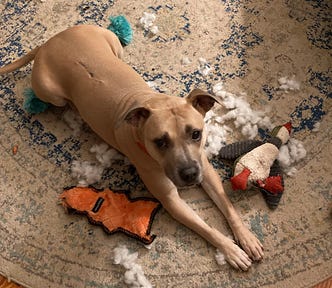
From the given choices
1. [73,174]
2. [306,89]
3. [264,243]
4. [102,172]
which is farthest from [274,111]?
[73,174]

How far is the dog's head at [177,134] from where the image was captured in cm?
188

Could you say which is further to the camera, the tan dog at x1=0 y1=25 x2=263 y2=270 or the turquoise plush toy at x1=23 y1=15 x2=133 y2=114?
the turquoise plush toy at x1=23 y1=15 x2=133 y2=114

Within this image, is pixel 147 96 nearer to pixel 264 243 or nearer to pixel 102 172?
pixel 102 172

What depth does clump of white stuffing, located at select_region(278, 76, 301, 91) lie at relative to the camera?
2584 mm

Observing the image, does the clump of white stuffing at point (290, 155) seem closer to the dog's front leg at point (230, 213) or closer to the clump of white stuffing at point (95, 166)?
the dog's front leg at point (230, 213)

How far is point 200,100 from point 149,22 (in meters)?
1.17

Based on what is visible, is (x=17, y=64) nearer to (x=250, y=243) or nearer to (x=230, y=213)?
(x=230, y=213)

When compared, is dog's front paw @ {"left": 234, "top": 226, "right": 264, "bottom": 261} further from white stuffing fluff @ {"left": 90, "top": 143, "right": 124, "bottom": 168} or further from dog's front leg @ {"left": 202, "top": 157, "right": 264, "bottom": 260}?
white stuffing fluff @ {"left": 90, "top": 143, "right": 124, "bottom": 168}

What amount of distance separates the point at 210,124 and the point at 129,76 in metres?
0.58

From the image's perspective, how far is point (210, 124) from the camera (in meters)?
2.54

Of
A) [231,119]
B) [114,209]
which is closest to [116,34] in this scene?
[231,119]

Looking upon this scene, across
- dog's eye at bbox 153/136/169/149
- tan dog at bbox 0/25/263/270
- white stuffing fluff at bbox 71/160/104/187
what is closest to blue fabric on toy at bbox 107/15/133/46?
tan dog at bbox 0/25/263/270

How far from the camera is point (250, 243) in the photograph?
7.00ft

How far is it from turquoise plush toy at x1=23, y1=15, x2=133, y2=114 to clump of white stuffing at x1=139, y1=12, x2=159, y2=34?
103 mm
